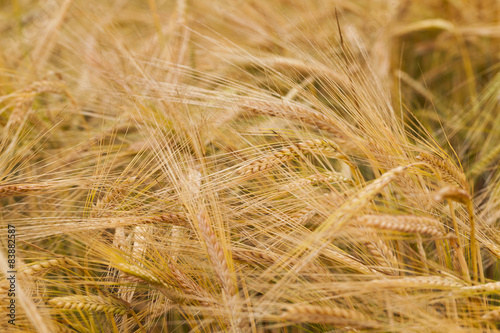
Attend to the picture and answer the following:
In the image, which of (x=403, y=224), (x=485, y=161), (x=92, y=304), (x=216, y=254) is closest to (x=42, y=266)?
(x=92, y=304)

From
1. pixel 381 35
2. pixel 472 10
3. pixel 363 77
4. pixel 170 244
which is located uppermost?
pixel 472 10

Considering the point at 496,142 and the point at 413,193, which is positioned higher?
the point at 496,142

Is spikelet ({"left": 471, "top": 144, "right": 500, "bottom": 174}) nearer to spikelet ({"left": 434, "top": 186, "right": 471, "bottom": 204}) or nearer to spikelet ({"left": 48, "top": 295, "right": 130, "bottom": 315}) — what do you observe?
spikelet ({"left": 434, "top": 186, "right": 471, "bottom": 204})

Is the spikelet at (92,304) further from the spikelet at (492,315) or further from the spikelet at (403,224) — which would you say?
the spikelet at (492,315)

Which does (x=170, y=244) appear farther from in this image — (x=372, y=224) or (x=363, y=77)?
(x=363, y=77)

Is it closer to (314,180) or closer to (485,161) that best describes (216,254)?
(314,180)

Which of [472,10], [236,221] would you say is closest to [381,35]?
[472,10]

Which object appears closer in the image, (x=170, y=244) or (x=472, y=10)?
(x=170, y=244)

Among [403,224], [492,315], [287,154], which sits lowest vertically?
[492,315]

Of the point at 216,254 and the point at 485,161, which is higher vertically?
the point at 485,161
